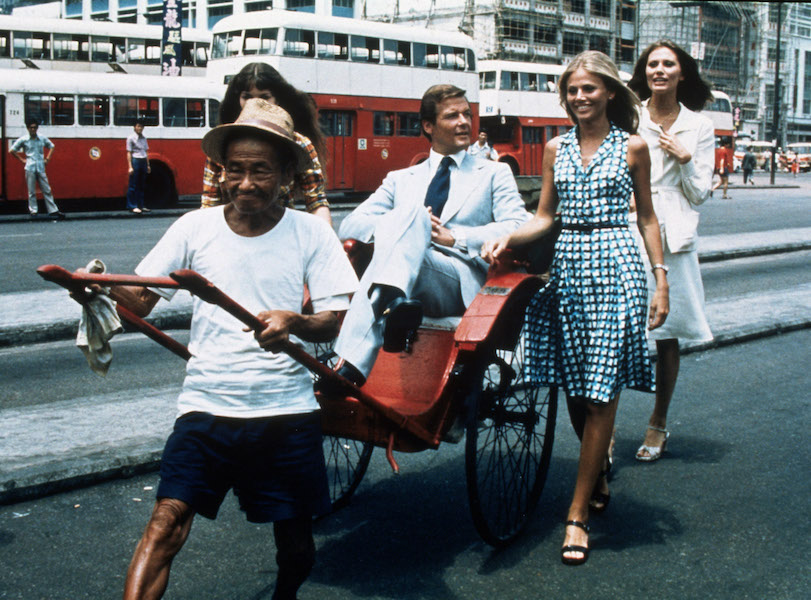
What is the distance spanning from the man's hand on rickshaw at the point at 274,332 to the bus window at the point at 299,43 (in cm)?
2303

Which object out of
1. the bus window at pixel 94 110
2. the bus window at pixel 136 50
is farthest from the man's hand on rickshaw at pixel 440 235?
the bus window at pixel 136 50

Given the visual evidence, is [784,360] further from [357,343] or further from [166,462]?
[166,462]

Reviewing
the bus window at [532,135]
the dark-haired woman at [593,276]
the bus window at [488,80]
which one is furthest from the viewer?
the bus window at [488,80]

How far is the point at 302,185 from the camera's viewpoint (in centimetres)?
442

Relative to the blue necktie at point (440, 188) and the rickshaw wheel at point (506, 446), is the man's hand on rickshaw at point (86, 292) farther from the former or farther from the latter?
the blue necktie at point (440, 188)

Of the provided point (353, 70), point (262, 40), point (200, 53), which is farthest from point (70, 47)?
point (353, 70)

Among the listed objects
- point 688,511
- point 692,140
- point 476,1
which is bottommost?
point 688,511

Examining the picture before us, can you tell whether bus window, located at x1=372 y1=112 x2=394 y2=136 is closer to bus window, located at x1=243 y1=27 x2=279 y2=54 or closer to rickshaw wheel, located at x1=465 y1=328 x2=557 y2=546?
bus window, located at x1=243 y1=27 x2=279 y2=54

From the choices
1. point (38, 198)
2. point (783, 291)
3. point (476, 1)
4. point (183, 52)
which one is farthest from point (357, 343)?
point (476, 1)

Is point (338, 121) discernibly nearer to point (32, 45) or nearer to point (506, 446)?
point (32, 45)

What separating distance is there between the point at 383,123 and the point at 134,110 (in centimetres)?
724

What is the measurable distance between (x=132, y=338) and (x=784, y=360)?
5.24m

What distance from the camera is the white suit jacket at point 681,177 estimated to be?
484 centimetres

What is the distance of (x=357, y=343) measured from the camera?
3.58m
